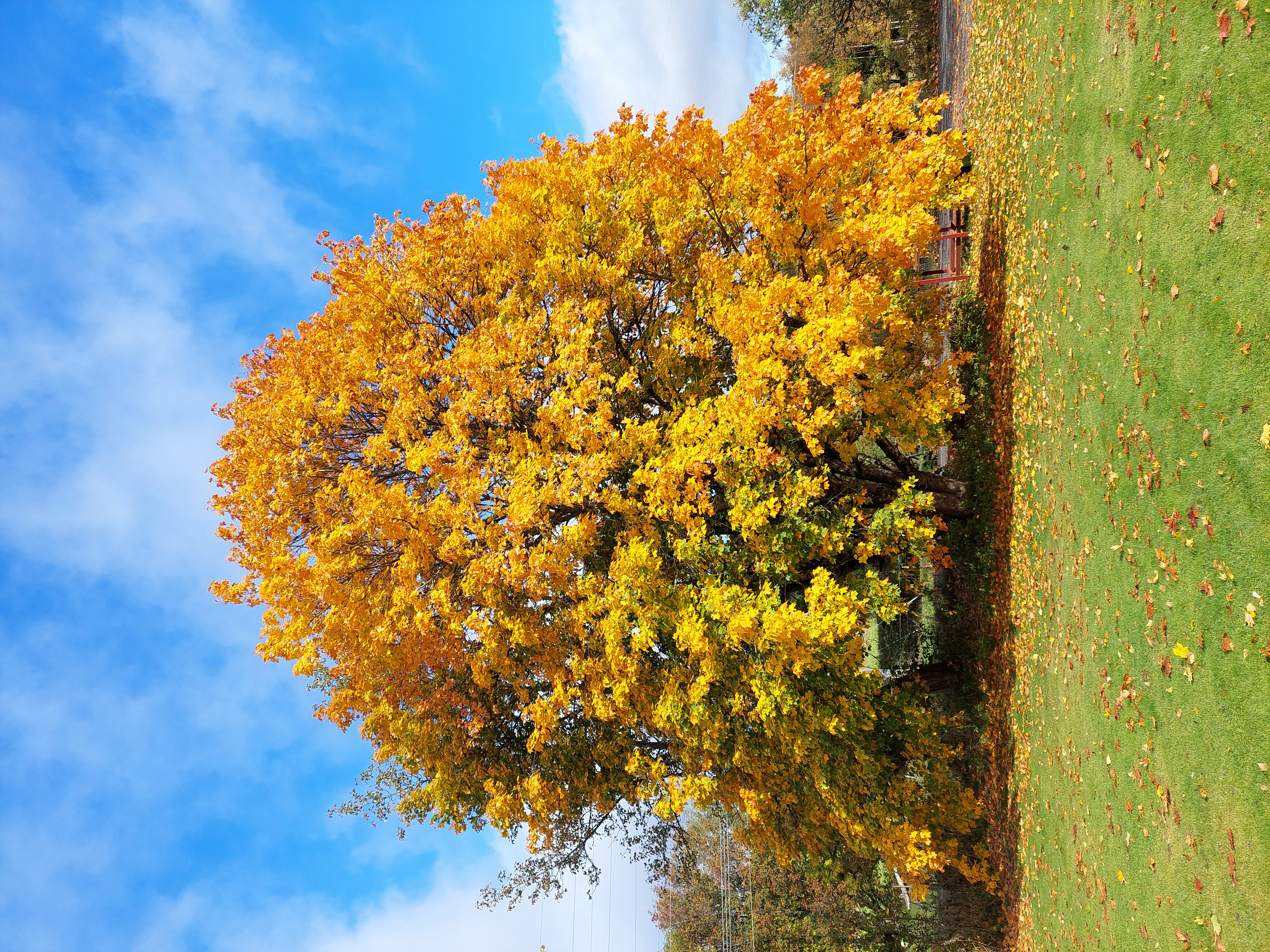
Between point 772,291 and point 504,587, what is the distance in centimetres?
625

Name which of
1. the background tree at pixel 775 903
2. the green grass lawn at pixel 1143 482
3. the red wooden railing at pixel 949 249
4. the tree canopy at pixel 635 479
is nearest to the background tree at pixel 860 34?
the red wooden railing at pixel 949 249

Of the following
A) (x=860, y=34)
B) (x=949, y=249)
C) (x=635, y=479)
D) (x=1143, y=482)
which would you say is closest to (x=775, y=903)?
(x=635, y=479)

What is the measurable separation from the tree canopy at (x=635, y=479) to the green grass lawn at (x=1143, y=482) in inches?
67.0

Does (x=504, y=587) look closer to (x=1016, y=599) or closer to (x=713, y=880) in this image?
(x=1016, y=599)

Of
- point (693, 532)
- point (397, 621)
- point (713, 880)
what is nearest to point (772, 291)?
point (693, 532)

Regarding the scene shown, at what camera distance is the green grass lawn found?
6488 millimetres

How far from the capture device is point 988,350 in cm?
1335

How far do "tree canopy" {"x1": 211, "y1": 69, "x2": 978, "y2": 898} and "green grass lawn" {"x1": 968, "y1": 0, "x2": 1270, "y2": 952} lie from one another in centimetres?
170

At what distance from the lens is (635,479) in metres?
11.8

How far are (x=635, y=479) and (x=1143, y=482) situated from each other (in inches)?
257

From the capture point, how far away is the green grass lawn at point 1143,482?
6488 mm

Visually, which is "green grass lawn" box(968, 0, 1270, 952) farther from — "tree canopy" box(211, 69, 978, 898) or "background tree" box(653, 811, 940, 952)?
"background tree" box(653, 811, 940, 952)

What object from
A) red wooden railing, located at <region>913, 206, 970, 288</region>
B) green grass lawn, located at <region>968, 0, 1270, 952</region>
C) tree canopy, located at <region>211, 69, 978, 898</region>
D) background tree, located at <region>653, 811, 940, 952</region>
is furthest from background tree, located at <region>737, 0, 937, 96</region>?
background tree, located at <region>653, 811, 940, 952</region>

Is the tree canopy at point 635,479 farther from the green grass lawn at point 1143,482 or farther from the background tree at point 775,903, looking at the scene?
the background tree at point 775,903
